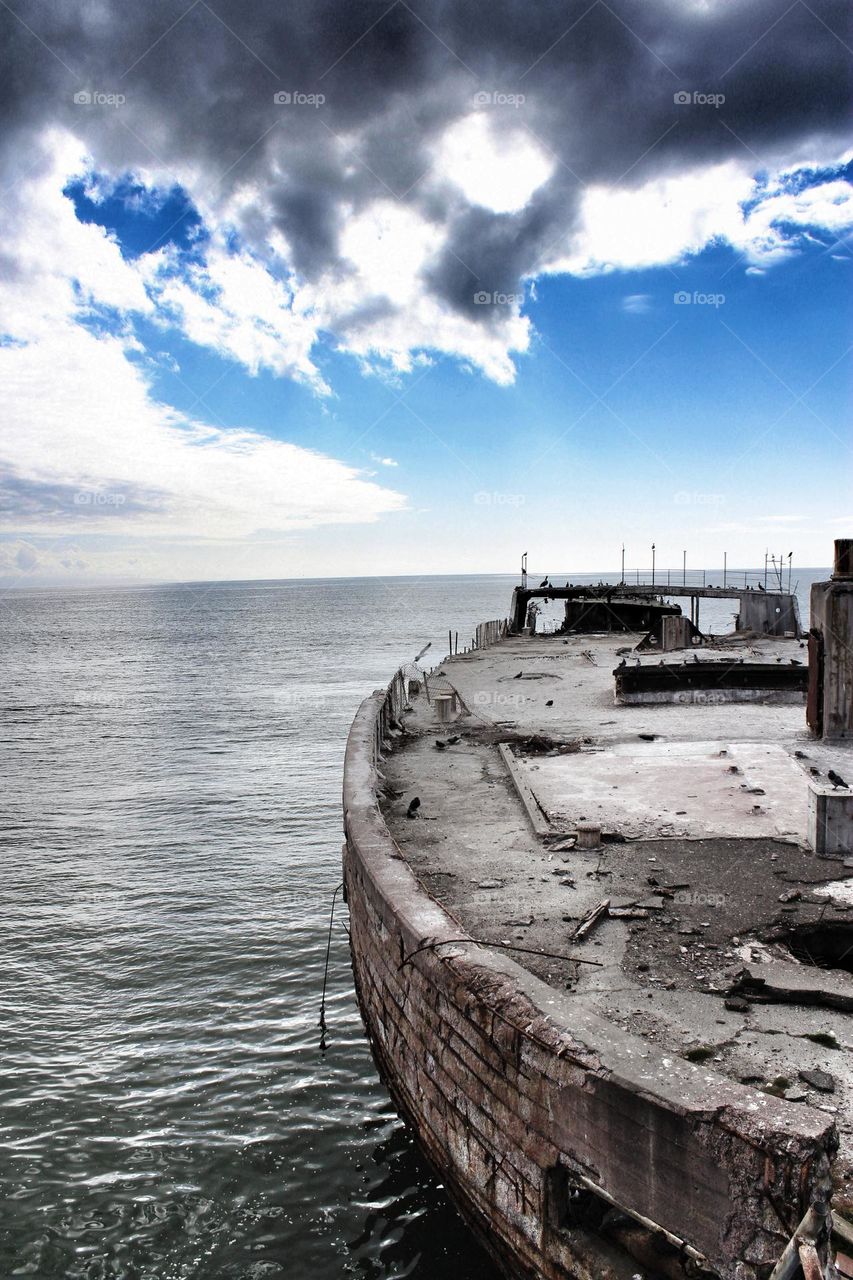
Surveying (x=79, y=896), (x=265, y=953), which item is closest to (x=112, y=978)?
(x=265, y=953)

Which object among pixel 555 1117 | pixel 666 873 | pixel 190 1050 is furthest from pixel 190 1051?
pixel 555 1117

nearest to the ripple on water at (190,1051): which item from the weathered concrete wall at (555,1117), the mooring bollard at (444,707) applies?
the weathered concrete wall at (555,1117)

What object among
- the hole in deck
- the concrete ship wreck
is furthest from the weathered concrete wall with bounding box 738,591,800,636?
the hole in deck

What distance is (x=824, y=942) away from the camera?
6906mm

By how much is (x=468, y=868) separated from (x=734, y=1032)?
12.2 feet

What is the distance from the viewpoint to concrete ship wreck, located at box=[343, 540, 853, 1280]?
14.1ft

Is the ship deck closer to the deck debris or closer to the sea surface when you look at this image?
the deck debris

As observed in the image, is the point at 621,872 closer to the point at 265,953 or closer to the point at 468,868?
the point at 468,868

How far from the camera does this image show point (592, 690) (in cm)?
2077

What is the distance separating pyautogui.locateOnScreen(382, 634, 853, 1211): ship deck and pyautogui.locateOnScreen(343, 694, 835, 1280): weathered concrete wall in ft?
1.19

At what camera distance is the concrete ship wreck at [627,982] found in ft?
14.1

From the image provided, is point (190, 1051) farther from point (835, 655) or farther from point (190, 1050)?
point (835, 655)

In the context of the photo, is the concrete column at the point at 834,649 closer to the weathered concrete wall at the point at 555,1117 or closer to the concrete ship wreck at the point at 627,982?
the concrete ship wreck at the point at 627,982

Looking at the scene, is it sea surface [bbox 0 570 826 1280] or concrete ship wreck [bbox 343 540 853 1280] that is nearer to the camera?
concrete ship wreck [bbox 343 540 853 1280]
